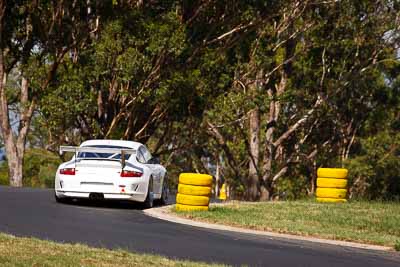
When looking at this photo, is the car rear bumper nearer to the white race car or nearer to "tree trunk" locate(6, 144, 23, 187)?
the white race car

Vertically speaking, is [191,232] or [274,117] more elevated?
[274,117]

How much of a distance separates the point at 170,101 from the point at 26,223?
22.9 m

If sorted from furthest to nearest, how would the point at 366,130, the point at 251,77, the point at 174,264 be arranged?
the point at 366,130 < the point at 251,77 < the point at 174,264

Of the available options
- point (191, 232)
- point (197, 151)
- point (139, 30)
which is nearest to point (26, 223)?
point (191, 232)

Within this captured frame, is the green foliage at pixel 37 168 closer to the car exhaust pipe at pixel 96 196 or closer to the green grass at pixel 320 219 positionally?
the green grass at pixel 320 219

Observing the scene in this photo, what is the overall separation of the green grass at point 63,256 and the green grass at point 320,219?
16.9 ft

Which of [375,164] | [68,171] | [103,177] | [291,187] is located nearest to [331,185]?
[103,177]

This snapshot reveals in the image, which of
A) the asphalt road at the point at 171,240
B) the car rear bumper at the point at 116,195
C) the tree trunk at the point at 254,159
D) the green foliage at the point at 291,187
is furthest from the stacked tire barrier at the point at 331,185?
the green foliage at the point at 291,187

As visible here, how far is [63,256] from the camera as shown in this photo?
10.6m

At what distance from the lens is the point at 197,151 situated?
52781 mm

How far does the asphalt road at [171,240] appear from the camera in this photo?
12398mm

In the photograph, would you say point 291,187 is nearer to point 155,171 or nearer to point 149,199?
point 155,171

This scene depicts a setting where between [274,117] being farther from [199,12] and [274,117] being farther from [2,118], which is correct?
[2,118]

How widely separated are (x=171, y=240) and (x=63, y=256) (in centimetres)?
334
